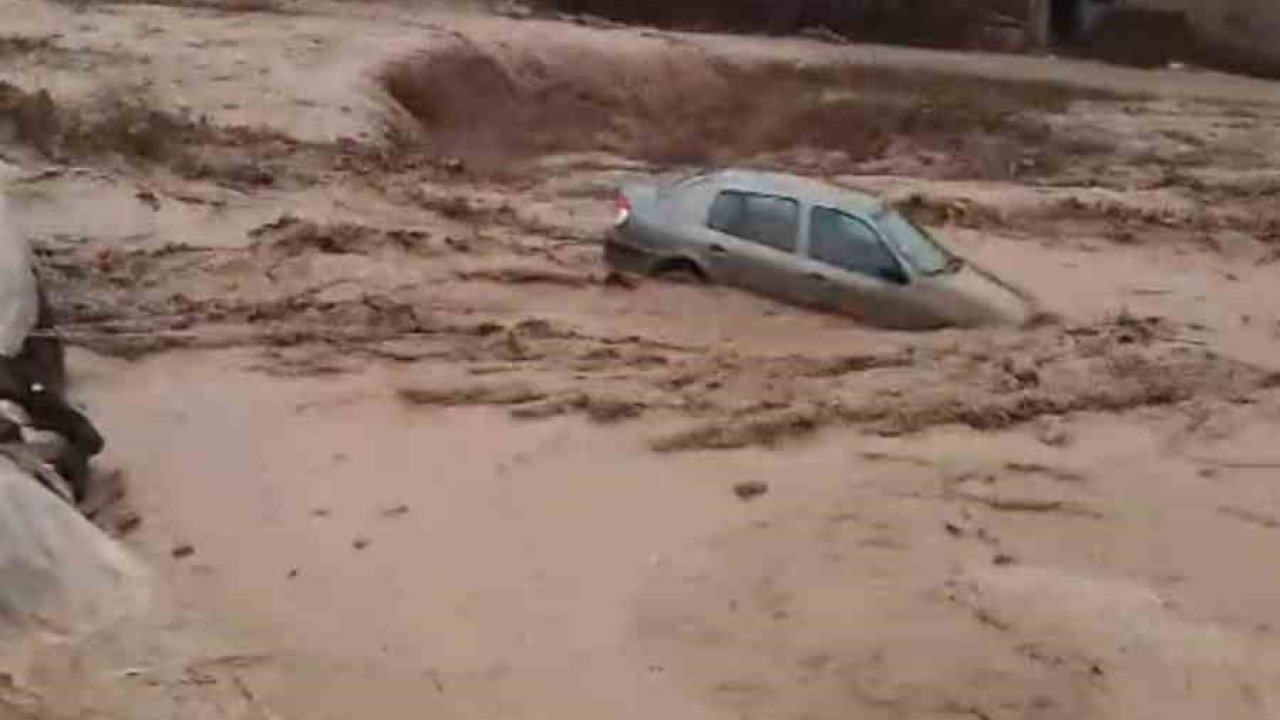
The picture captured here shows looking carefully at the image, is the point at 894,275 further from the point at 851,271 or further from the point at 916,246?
the point at 916,246

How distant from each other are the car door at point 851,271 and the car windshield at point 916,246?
137 mm

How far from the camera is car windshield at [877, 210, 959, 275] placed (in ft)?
49.8

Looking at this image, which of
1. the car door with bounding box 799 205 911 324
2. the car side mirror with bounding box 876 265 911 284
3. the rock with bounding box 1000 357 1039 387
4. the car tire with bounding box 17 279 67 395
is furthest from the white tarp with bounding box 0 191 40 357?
the rock with bounding box 1000 357 1039 387

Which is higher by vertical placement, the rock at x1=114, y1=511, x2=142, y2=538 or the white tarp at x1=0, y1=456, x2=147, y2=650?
the white tarp at x1=0, y1=456, x2=147, y2=650

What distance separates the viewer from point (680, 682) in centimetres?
968

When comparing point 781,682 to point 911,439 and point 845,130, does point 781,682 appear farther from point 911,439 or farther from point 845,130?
point 845,130

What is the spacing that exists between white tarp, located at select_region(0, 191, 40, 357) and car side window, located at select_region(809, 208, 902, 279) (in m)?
5.43

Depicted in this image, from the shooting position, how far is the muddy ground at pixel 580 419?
32.2 feet

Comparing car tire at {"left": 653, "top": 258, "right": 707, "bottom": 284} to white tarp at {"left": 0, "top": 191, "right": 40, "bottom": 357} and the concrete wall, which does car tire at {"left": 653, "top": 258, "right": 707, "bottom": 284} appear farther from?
the concrete wall

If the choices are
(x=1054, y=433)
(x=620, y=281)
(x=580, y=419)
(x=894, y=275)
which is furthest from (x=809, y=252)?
(x=580, y=419)

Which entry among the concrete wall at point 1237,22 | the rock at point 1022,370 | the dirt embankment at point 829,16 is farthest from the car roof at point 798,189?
the concrete wall at point 1237,22

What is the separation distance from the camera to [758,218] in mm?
15562

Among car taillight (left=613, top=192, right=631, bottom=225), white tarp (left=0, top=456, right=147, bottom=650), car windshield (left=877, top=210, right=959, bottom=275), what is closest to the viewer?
white tarp (left=0, top=456, right=147, bottom=650)

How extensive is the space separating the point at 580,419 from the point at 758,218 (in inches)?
118
